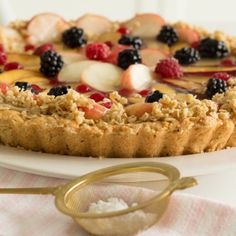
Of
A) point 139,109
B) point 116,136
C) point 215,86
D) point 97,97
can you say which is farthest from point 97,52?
point 116,136

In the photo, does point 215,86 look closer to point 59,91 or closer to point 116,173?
point 59,91

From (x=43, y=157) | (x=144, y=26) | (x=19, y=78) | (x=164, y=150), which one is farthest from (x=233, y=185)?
(x=144, y=26)

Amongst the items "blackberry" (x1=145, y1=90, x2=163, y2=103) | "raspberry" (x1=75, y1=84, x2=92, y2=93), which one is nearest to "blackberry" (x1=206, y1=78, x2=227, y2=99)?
"blackberry" (x1=145, y1=90, x2=163, y2=103)

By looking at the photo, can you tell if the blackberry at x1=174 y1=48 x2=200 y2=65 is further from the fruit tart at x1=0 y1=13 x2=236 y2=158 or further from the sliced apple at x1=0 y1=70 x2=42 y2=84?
the sliced apple at x1=0 y1=70 x2=42 y2=84

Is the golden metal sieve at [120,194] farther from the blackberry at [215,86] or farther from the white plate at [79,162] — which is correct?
the blackberry at [215,86]

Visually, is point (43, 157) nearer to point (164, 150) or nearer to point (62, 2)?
point (164, 150)

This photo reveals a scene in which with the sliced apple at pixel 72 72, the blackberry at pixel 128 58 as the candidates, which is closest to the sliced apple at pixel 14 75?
the sliced apple at pixel 72 72
